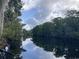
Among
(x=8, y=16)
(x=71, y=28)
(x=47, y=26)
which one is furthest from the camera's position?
(x=47, y=26)

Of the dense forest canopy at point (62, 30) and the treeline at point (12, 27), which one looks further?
the dense forest canopy at point (62, 30)

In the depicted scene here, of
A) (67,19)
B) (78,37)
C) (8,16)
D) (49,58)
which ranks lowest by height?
(49,58)

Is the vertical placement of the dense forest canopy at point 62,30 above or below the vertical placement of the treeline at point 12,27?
above

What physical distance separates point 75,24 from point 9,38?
5768 centimetres

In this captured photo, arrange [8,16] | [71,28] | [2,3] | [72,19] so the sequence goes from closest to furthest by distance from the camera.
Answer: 1. [2,3]
2. [8,16]
3. [71,28]
4. [72,19]

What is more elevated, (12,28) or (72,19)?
(72,19)

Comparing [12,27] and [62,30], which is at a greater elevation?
[62,30]

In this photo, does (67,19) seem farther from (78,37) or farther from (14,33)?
(14,33)

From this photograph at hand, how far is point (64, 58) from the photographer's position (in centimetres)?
3597

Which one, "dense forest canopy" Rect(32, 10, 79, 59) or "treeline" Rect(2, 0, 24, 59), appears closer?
"treeline" Rect(2, 0, 24, 59)

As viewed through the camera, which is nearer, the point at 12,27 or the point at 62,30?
the point at 12,27

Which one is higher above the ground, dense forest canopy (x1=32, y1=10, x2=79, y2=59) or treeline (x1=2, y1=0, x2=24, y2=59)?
dense forest canopy (x1=32, y1=10, x2=79, y2=59)

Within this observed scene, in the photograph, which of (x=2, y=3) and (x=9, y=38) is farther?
(x=9, y=38)

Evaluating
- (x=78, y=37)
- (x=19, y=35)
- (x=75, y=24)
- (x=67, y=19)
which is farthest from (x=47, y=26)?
(x=19, y=35)
